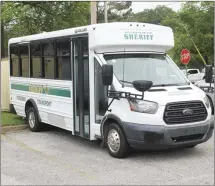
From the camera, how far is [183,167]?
6789 mm

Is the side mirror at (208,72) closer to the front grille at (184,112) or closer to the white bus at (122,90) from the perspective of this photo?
the white bus at (122,90)

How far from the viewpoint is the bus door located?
8.14 m

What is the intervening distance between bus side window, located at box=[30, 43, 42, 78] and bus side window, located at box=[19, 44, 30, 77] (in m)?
0.34

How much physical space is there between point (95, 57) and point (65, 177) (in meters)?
2.56

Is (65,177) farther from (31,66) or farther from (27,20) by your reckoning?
(27,20)

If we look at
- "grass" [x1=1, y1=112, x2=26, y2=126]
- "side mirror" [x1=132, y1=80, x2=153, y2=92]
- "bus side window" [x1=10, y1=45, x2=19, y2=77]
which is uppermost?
"bus side window" [x1=10, y1=45, x2=19, y2=77]

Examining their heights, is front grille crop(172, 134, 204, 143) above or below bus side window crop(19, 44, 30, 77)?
below

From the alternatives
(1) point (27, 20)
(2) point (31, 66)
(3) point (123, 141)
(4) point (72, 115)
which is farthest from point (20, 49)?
(1) point (27, 20)

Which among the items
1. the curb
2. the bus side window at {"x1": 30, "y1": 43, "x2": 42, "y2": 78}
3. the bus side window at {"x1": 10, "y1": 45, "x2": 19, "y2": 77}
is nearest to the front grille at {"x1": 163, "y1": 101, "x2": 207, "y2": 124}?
the bus side window at {"x1": 30, "y1": 43, "x2": 42, "y2": 78}

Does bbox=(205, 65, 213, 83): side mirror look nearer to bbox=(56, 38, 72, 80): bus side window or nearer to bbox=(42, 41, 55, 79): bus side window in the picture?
bbox=(56, 38, 72, 80): bus side window

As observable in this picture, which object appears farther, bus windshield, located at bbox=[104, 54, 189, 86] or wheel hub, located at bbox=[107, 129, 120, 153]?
bus windshield, located at bbox=[104, 54, 189, 86]

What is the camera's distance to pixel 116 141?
741 centimetres

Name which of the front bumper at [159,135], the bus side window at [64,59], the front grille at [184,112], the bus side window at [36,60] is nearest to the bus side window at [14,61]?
the bus side window at [36,60]

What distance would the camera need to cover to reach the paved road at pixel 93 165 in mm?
6137
